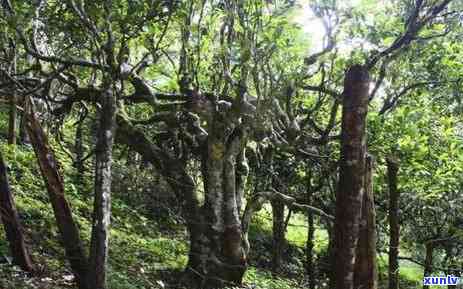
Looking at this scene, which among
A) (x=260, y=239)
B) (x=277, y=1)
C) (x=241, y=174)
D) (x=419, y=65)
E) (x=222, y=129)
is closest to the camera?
(x=277, y=1)

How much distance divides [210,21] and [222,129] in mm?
2695

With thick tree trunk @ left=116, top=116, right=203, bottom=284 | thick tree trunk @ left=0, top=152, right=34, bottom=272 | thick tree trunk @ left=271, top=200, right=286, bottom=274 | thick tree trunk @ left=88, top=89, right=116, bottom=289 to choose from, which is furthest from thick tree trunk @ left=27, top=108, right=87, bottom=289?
thick tree trunk @ left=271, top=200, right=286, bottom=274

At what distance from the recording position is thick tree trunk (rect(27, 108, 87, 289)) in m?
7.98

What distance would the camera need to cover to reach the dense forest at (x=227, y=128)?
7188mm

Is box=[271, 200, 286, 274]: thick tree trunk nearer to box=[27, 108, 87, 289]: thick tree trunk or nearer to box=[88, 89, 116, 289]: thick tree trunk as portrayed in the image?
box=[27, 108, 87, 289]: thick tree trunk

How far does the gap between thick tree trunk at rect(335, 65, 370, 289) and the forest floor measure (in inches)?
196

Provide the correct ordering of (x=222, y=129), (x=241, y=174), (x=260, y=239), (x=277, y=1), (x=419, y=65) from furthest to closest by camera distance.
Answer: (x=260, y=239) < (x=241, y=174) < (x=222, y=129) < (x=419, y=65) < (x=277, y=1)

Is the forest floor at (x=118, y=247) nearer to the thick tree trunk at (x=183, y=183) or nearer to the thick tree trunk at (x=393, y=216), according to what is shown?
the thick tree trunk at (x=183, y=183)

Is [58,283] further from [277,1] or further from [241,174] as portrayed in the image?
[277,1]

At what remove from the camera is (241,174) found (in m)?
11.5

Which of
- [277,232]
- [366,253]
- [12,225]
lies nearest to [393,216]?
[366,253]

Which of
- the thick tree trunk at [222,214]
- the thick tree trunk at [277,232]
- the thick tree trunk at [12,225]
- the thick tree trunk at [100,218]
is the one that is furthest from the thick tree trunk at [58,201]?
the thick tree trunk at [277,232]

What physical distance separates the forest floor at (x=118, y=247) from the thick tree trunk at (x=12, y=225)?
18 centimetres

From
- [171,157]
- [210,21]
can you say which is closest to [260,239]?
[171,157]
